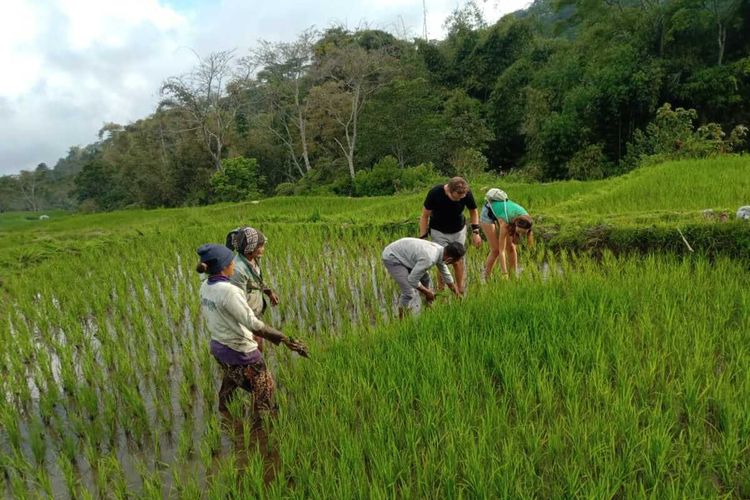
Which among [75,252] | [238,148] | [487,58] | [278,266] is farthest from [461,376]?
[238,148]

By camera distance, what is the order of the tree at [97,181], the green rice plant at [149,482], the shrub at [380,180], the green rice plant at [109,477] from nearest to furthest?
the green rice plant at [149,482] → the green rice plant at [109,477] → the shrub at [380,180] → the tree at [97,181]

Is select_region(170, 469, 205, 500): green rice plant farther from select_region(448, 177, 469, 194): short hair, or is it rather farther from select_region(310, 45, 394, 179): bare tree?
select_region(310, 45, 394, 179): bare tree

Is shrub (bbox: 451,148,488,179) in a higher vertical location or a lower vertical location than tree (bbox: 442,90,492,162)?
lower

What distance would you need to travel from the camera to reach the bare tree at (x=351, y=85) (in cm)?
1936

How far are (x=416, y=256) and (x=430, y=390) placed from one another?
1359mm

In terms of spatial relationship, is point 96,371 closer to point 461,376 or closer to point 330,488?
point 330,488

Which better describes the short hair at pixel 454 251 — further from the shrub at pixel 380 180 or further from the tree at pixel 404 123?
the tree at pixel 404 123

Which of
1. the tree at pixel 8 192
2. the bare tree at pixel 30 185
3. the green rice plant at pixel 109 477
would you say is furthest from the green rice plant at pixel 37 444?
the tree at pixel 8 192

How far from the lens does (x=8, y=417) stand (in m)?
2.83

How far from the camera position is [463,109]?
64.4ft

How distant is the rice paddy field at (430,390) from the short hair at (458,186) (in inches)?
34.8

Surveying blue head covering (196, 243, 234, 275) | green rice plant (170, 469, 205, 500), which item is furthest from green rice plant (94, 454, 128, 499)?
blue head covering (196, 243, 234, 275)

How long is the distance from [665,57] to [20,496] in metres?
16.3

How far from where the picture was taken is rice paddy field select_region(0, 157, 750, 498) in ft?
6.39
